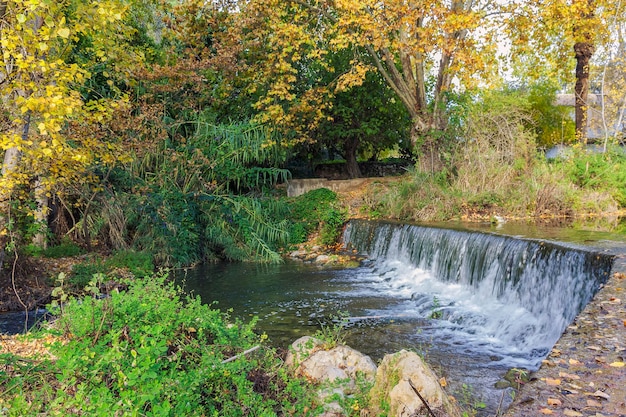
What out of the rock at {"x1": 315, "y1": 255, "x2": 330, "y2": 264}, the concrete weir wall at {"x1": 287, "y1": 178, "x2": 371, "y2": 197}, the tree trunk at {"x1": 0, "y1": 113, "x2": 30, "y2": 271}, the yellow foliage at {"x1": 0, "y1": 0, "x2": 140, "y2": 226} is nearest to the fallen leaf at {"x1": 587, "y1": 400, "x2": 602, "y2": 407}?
the yellow foliage at {"x1": 0, "y1": 0, "x2": 140, "y2": 226}

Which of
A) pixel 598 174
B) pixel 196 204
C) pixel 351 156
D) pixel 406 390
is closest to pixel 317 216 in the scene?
pixel 196 204

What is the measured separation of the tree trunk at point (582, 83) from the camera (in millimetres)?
15961

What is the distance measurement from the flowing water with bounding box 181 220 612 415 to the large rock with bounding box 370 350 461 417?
1.02m

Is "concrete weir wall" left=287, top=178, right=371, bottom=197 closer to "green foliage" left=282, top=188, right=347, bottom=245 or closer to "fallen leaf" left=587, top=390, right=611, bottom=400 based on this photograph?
"green foliage" left=282, top=188, right=347, bottom=245

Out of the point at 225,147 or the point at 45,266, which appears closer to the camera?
the point at 45,266

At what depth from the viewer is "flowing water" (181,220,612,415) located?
5.97 m

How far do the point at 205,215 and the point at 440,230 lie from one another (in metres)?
5.53

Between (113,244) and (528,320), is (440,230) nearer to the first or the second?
(528,320)

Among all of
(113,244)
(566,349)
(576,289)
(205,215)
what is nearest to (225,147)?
(205,215)

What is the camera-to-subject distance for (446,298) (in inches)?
331

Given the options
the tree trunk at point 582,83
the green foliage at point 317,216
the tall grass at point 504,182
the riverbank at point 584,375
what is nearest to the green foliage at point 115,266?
the green foliage at point 317,216

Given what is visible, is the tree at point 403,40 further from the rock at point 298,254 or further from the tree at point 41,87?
the tree at point 41,87

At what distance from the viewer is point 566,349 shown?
3.95 m

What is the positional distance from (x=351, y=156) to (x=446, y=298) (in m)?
11.4
